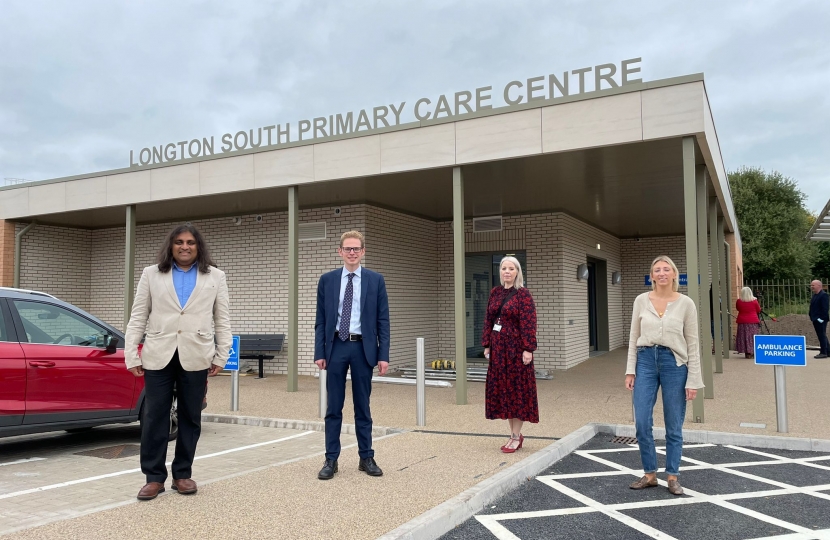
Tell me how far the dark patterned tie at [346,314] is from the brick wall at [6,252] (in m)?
11.7

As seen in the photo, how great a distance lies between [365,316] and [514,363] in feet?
4.99

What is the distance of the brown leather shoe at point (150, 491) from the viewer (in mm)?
4051

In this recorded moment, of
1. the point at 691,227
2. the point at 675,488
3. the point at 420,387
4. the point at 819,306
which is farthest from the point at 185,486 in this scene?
the point at 819,306

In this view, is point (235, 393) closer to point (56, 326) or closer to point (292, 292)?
point (292, 292)

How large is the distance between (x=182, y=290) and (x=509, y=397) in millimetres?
2840

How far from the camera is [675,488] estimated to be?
4.38m

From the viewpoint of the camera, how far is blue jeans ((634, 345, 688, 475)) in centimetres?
445

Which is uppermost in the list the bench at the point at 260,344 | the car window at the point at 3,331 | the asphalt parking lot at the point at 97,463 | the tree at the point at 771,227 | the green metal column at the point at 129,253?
the tree at the point at 771,227

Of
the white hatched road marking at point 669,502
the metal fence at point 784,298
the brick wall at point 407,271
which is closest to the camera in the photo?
the white hatched road marking at point 669,502

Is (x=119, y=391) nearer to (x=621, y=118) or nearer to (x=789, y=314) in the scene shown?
(x=621, y=118)

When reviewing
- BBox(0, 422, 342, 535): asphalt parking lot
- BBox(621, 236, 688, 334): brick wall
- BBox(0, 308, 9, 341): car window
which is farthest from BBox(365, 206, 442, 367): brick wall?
BBox(621, 236, 688, 334): brick wall

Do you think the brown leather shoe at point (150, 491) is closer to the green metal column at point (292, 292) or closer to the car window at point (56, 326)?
the car window at point (56, 326)

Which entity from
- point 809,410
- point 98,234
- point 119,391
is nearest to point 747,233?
point 809,410

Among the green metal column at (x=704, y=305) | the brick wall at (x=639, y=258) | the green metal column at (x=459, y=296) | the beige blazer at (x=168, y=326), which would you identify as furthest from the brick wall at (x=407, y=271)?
the beige blazer at (x=168, y=326)
